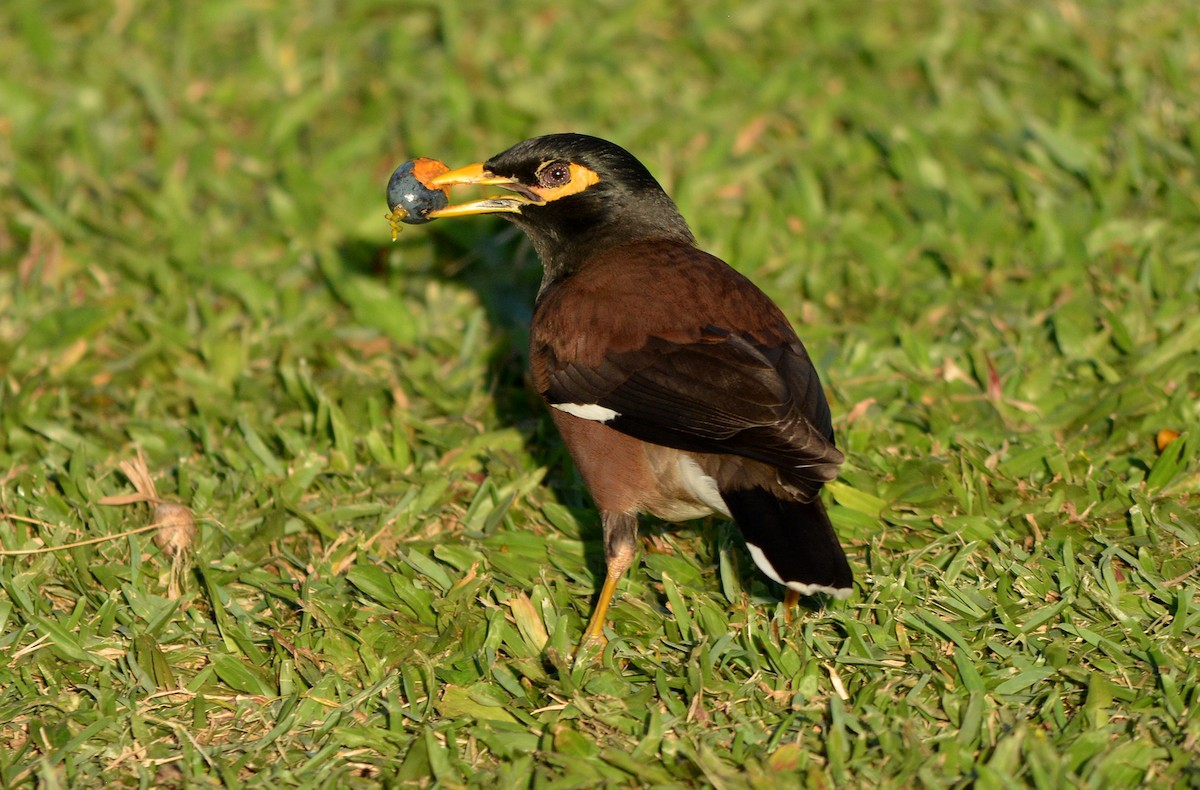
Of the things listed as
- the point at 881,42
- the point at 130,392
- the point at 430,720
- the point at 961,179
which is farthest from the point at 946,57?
the point at 430,720

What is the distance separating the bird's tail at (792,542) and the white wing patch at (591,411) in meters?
0.44

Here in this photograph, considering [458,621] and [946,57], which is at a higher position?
[946,57]

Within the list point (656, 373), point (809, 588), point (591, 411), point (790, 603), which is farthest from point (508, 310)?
point (809, 588)


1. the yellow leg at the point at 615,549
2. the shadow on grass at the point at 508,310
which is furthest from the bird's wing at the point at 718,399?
the shadow on grass at the point at 508,310

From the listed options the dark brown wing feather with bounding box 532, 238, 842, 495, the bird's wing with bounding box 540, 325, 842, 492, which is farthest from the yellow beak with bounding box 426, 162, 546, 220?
the bird's wing with bounding box 540, 325, 842, 492

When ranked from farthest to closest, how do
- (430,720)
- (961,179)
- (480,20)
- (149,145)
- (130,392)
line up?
(480,20) < (149,145) < (961,179) < (130,392) < (430,720)

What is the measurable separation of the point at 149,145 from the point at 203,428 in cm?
257

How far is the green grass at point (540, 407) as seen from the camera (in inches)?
146

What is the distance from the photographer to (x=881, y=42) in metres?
7.47

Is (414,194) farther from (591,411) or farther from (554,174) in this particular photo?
(591,411)

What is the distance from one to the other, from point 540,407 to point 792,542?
175 cm

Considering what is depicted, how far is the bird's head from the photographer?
4750 millimetres

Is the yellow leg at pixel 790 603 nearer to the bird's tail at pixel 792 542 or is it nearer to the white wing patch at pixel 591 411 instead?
the bird's tail at pixel 792 542

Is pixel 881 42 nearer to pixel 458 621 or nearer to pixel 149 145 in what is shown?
pixel 149 145
